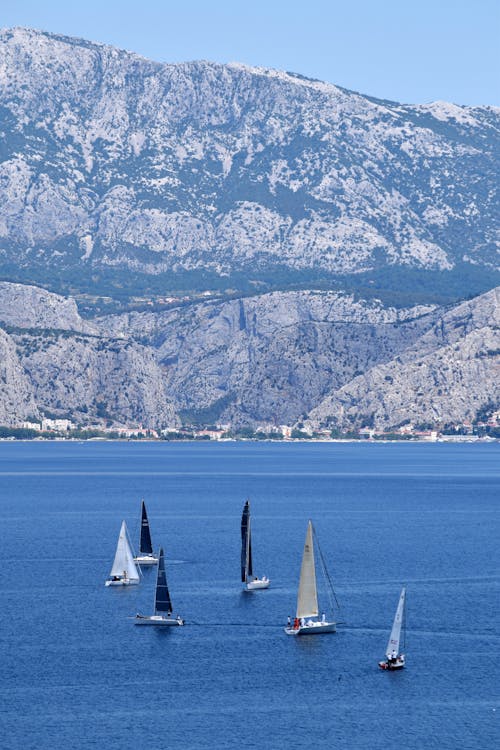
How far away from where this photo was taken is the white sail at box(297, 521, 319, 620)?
408 feet

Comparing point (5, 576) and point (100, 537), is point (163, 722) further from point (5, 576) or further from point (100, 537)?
point (100, 537)

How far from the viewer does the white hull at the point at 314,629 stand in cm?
12750

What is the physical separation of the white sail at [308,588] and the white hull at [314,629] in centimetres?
79

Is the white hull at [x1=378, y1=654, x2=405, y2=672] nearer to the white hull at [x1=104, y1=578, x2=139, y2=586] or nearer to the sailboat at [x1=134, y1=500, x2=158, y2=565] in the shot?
the white hull at [x1=104, y1=578, x2=139, y2=586]

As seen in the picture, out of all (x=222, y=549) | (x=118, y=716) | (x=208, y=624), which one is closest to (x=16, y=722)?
(x=118, y=716)

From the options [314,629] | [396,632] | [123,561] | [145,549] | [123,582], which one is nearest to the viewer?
[396,632]

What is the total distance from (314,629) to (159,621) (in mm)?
12562

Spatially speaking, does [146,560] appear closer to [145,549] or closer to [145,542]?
[145,549]

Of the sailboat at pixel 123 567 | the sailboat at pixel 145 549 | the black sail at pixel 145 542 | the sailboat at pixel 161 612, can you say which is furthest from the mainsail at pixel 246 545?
the black sail at pixel 145 542

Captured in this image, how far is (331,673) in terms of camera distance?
379 feet

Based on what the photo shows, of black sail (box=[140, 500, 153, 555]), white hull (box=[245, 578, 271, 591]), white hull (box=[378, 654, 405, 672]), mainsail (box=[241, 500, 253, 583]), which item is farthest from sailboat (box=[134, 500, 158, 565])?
white hull (box=[378, 654, 405, 672])

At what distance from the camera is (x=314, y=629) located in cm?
12769

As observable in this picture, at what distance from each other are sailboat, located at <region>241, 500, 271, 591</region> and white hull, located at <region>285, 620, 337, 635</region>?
2068 cm

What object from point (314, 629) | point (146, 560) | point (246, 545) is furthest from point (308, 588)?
point (146, 560)
